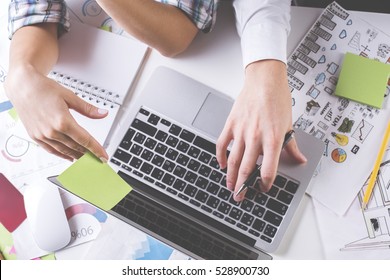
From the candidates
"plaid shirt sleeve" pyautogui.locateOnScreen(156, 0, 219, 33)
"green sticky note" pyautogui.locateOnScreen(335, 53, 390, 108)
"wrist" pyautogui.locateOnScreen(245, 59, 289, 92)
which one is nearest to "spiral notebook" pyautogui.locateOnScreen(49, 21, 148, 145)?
"plaid shirt sleeve" pyautogui.locateOnScreen(156, 0, 219, 33)

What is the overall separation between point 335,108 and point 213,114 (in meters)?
0.20

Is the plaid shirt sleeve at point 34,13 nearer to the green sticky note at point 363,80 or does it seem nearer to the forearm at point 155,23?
the forearm at point 155,23

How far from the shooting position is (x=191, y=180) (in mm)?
682

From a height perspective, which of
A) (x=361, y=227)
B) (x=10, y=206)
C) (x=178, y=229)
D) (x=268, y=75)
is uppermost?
(x=268, y=75)

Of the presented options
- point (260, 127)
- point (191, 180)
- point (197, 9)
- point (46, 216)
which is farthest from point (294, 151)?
point (46, 216)

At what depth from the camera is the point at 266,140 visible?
0.64 meters

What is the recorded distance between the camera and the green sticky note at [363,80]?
0.70m

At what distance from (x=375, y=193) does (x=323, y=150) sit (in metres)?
0.10

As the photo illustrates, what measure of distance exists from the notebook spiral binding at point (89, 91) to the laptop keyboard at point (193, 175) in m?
0.07

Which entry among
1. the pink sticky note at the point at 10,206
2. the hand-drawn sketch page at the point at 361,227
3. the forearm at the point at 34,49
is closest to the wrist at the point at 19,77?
the forearm at the point at 34,49

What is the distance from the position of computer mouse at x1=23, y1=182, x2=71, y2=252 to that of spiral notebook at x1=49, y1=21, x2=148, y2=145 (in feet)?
0.42

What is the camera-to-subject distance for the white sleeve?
688 mm

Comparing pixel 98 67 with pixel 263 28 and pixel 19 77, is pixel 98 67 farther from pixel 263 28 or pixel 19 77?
pixel 263 28

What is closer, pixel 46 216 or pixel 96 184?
→ pixel 96 184
